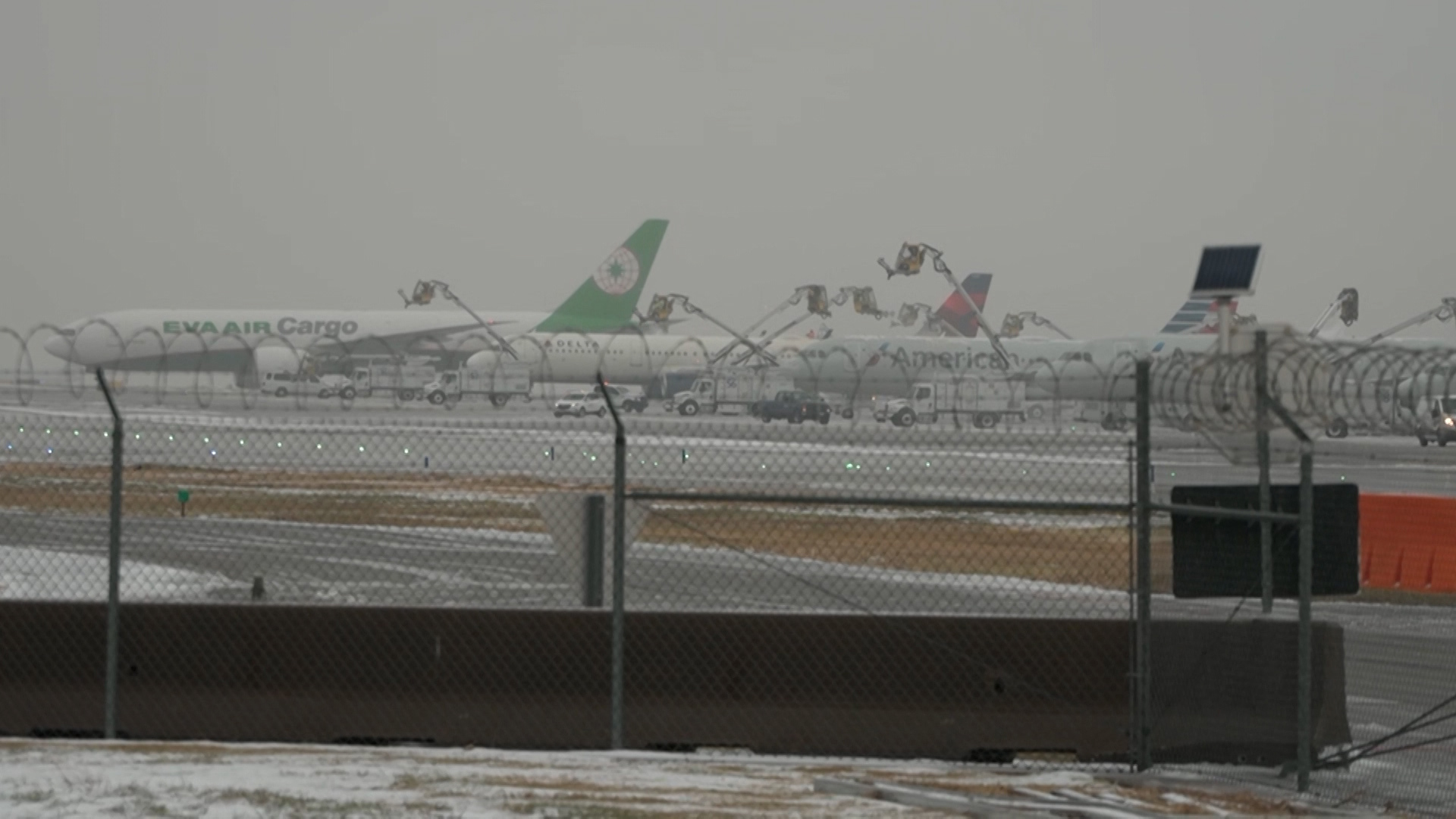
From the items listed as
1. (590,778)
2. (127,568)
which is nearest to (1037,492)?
(127,568)

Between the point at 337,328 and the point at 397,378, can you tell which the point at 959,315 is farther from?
the point at 397,378

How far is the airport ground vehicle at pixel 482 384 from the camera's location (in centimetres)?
6662

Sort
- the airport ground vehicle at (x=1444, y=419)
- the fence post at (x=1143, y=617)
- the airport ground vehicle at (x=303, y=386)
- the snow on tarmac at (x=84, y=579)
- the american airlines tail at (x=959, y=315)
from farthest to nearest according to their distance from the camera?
the american airlines tail at (x=959, y=315), the airport ground vehicle at (x=303, y=386), the airport ground vehicle at (x=1444, y=419), the snow on tarmac at (x=84, y=579), the fence post at (x=1143, y=617)

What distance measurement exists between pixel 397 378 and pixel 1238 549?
58.2 meters

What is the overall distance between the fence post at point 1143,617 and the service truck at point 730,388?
55.9 meters

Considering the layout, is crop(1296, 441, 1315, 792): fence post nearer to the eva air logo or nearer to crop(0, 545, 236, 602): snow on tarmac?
crop(0, 545, 236, 602): snow on tarmac

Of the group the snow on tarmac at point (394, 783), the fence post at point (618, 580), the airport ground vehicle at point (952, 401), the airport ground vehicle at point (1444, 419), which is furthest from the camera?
the airport ground vehicle at point (952, 401)

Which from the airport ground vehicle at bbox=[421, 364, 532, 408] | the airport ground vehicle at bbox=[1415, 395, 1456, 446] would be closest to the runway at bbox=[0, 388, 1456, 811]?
the airport ground vehicle at bbox=[1415, 395, 1456, 446]

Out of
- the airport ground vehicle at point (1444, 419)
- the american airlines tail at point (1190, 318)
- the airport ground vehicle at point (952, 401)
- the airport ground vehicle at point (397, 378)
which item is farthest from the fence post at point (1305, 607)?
the american airlines tail at point (1190, 318)

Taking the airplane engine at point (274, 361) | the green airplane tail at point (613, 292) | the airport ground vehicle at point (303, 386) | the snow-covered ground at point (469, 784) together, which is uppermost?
the green airplane tail at point (613, 292)

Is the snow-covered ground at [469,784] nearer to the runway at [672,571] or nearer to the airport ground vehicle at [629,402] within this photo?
the runway at [672,571]

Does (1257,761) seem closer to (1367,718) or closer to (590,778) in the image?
(1367,718)

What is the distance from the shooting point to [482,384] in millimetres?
71062

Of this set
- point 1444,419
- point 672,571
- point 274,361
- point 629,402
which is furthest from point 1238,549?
point 274,361
